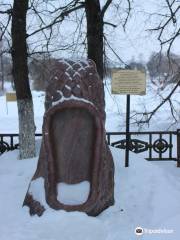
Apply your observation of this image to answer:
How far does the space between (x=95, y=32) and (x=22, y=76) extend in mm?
1835

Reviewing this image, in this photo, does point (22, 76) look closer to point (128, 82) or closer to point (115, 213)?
point (128, 82)

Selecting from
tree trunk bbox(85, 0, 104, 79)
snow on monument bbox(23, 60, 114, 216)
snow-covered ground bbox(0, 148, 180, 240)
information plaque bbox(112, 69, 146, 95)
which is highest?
tree trunk bbox(85, 0, 104, 79)

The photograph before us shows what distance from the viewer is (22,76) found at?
972 centimetres

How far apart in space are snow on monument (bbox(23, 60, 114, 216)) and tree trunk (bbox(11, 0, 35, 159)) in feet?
10.5

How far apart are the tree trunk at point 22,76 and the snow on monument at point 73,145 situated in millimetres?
3202

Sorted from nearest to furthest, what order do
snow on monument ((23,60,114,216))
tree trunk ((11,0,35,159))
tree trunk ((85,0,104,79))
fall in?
snow on monument ((23,60,114,216)) < tree trunk ((11,0,35,159)) < tree trunk ((85,0,104,79))

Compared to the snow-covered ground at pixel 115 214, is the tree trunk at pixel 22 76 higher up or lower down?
higher up

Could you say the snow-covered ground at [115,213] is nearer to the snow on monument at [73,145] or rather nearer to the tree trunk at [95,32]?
the snow on monument at [73,145]

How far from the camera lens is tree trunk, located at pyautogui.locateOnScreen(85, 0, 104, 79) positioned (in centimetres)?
1013

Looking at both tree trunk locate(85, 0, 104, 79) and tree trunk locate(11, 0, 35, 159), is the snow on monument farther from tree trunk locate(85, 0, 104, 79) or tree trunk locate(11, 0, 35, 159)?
tree trunk locate(85, 0, 104, 79)

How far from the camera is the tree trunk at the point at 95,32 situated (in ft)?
33.2

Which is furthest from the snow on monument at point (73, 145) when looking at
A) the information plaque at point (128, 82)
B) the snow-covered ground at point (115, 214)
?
the information plaque at point (128, 82)

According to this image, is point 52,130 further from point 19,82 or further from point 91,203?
point 19,82

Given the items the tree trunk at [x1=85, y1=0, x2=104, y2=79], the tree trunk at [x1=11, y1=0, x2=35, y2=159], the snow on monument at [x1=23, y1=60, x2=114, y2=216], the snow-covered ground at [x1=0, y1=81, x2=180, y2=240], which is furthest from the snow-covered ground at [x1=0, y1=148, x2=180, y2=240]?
the tree trunk at [x1=85, y1=0, x2=104, y2=79]
